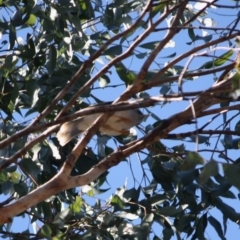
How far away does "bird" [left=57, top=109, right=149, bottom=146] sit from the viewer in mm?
2555

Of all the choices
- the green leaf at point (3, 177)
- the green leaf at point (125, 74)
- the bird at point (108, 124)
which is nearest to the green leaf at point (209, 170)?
the bird at point (108, 124)

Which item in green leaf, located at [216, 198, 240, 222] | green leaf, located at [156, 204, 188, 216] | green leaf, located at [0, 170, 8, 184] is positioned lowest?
green leaf, located at [216, 198, 240, 222]

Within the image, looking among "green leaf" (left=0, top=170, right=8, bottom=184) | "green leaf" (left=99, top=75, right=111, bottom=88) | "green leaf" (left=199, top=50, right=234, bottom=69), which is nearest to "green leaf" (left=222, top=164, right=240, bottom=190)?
"green leaf" (left=199, top=50, right=234, bottom=69)

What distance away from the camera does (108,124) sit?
8.56 feet

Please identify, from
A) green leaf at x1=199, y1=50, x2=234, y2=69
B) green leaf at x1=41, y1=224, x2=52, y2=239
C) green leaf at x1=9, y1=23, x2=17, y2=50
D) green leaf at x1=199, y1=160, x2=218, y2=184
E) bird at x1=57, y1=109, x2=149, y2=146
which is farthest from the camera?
green leaf at x1=9, y1=23, x2=17, y2=50

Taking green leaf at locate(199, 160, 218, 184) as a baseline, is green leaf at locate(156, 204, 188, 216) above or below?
above

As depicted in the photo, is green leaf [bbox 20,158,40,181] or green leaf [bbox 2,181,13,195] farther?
green leaf [bbox 2,181,13,195]

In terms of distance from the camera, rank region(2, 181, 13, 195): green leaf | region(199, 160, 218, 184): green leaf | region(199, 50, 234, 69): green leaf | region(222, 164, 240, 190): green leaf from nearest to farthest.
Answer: region(199, 160, 218, 184): green leaf, region(222, 164, 240, 190): green leaf, region(199, 50, 234, 69): green leaf, region(2, 181, 13, 195): green leaf

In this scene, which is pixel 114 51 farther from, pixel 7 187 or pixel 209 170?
pixel 209 170

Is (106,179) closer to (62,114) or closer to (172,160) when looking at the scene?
(172,160)

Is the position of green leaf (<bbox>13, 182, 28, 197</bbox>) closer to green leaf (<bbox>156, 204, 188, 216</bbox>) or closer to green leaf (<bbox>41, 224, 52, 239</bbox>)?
green leaf (<bbox>41, 224, 52, 239</bbox>)

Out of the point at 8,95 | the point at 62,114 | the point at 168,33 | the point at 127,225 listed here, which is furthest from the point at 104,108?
the point at 8,95

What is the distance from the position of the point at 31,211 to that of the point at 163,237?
0.50 metres

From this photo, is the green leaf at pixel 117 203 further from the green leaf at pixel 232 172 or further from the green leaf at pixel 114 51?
the green leaf at pixel 232 172
